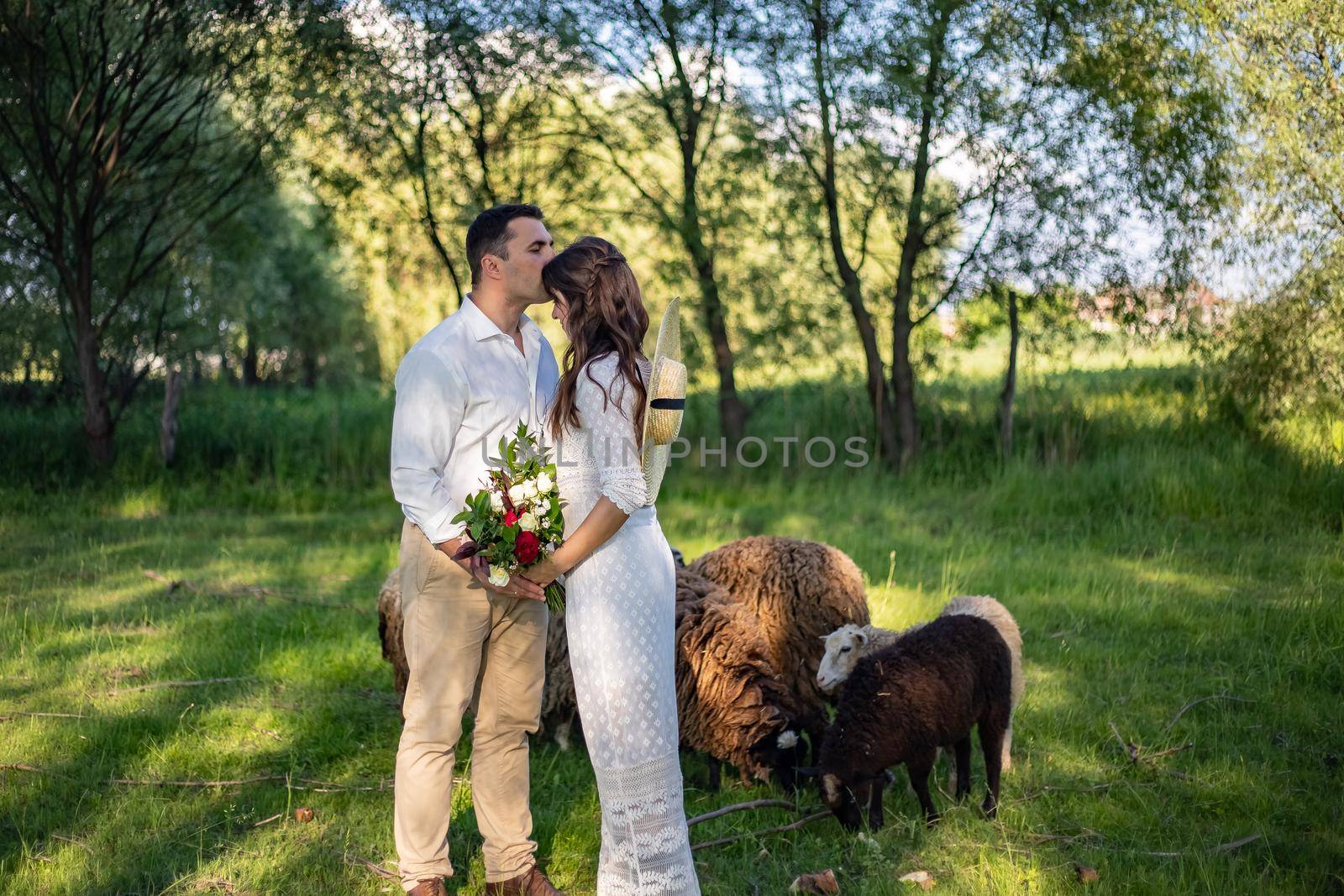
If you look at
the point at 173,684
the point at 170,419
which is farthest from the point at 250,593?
the point at 170,419

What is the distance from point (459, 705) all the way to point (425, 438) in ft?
3.34

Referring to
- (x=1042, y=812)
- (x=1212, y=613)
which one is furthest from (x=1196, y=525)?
(x=1042, y=812)

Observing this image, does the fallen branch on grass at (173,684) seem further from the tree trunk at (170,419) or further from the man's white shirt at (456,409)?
the tree trunk at (170,419)

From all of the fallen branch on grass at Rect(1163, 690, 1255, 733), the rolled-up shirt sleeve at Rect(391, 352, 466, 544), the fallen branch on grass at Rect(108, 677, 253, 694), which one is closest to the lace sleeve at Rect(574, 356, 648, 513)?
the rolled-up shirt sleeve at Rect(391, 352, 466, 544)

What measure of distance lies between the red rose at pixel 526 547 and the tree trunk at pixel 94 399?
11296mm

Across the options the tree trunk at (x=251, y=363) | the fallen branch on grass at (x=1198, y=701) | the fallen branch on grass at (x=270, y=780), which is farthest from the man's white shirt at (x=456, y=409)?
the tree trunk at (x=251, y=363)

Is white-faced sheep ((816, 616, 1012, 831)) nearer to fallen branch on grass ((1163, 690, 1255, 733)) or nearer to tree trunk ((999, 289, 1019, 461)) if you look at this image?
fallen branch on grass ((1163, 690, 1255, 733))

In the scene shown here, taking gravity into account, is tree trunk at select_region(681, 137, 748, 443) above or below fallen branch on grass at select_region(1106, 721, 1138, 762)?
above

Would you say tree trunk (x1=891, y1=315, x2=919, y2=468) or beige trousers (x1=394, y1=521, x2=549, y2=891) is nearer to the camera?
beige trousers (x1=394, y1=521, x2=549, y2=891)

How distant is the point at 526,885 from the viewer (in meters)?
4.11

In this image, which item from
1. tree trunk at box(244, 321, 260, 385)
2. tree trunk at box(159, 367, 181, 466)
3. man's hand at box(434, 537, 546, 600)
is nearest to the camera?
man's hand at box(434, 537, 546, 600)

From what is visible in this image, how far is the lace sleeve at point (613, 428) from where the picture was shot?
3.45 meters

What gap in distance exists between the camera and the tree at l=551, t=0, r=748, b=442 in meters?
12.5

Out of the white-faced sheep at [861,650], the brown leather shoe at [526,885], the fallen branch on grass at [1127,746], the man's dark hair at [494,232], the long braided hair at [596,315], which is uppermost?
the man's dark hair at [494,232]
